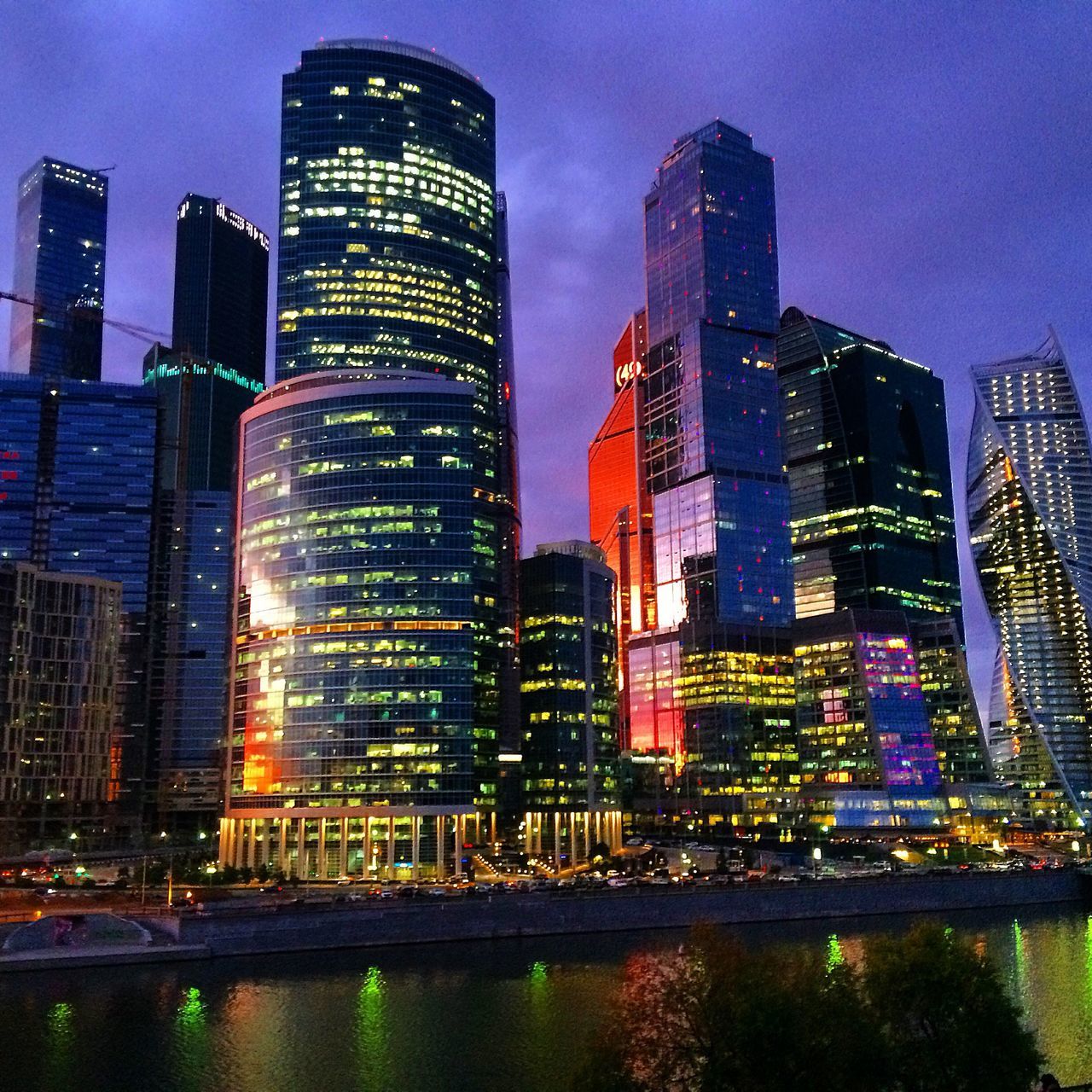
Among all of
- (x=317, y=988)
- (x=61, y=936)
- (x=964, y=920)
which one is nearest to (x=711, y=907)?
(x=964, y=920)

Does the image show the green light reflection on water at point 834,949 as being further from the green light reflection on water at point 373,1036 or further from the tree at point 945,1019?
the tree at point 945,1019

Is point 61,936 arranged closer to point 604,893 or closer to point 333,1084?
point 333,1084

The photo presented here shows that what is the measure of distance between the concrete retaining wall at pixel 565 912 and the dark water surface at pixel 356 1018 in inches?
141

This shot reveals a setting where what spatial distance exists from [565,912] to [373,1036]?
2530 inches

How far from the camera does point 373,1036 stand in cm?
9956

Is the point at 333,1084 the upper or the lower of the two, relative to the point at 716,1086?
lower

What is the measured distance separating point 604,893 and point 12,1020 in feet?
273

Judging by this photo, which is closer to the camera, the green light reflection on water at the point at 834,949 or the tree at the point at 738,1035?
the tree at the point at 738,1035

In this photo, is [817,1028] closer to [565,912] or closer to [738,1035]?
[738,1035]

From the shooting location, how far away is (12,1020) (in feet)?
339

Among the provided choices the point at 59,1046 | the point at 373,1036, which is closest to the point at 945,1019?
the point at 373,1036

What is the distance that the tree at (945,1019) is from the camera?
63.5 metres

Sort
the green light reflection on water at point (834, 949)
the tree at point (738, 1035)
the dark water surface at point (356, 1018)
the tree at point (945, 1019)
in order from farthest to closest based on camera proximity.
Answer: the green light reflection on water at point (834, 949) < the dark water surface at point (356, 1018) < the tree at point (945, 1019) < the tree at point (738, 1035)

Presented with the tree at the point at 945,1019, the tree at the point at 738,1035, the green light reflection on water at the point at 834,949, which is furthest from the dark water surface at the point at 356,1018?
the tree at the point at 738,1035
